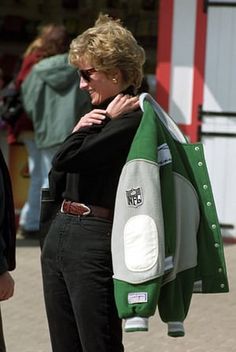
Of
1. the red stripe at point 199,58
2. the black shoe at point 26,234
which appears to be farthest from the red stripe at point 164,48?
the black shoe at point 26,234

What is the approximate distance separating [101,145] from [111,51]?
375 millimetres

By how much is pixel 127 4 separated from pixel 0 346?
6785 mm

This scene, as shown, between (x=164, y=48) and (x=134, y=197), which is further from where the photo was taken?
(x=164, y=48)

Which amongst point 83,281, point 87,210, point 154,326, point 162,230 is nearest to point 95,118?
point 87,210

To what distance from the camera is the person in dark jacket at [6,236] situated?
13.0 ft

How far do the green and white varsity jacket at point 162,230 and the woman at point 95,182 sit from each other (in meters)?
0.11

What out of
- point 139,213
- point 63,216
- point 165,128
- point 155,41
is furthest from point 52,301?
point 155,41

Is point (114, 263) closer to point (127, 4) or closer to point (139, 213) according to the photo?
point (139, 213)

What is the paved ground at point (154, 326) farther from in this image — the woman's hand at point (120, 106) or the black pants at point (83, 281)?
the woman's hand at point (120, 106)

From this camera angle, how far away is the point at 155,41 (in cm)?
1020

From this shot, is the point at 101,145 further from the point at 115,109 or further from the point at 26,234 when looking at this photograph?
the point at 26,234

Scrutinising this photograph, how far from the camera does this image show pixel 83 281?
3.89 m

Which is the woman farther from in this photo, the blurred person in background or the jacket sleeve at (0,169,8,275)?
the blurred person in background

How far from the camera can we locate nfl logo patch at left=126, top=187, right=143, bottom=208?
3738 mm
